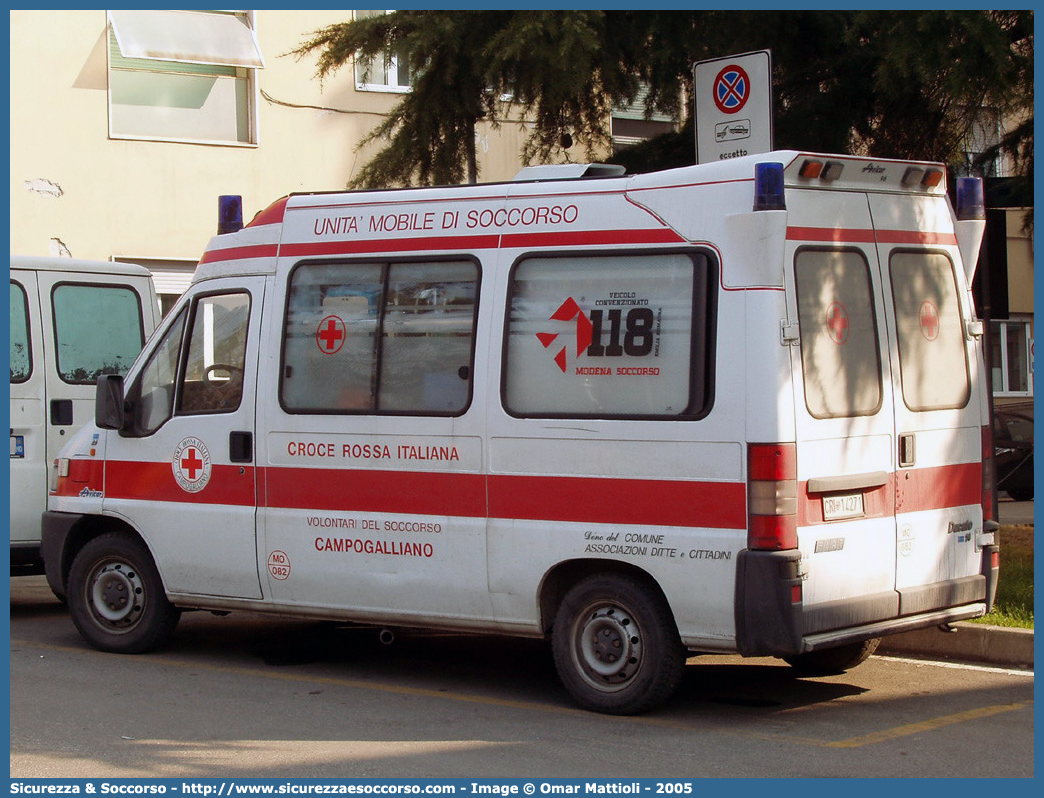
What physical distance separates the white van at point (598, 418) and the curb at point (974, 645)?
0.76 metres

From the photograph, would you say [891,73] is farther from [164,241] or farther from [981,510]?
[164,241]

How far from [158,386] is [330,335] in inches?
52.5

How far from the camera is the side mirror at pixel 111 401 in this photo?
8.73 meters

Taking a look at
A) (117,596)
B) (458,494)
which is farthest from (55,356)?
(458,494)

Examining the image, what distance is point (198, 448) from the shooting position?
27.8 feet

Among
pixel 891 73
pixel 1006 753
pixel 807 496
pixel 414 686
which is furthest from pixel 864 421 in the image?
pixel 891 73

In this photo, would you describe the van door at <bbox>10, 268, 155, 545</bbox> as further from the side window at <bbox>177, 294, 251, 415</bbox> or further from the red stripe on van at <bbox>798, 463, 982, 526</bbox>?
the red stripe on van at <bbox>798, 463, 982, 526</bbox>

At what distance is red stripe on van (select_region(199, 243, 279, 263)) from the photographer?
8.30 m

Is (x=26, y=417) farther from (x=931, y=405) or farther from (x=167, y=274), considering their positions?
(x=167, y=274)

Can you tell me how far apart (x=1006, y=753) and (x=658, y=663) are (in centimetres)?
157

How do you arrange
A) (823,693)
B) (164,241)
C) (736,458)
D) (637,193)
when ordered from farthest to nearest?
1. (164,241)
2. (823,693)
3. (637,193)
4. (736,458)

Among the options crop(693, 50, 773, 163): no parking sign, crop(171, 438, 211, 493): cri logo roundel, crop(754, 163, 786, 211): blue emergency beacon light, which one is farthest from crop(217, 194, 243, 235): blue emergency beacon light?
crop(754, 163, 786, 211): blue emergency beacon light

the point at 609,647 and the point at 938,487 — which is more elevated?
the point at 938,487

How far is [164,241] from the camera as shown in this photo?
1948 cm
